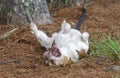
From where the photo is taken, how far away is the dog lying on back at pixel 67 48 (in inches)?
137

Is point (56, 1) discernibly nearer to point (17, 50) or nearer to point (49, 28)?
point (49, 28)

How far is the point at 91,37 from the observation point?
171 inches

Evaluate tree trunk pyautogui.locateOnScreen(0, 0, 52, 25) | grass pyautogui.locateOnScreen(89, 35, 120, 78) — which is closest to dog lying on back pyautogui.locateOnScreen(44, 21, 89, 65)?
grass pyautogui.locateOnScreen(89, 35, 120, 78)

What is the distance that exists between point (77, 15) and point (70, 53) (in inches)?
77.2

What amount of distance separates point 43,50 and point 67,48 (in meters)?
0.46

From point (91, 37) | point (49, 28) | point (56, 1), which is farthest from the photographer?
point (56, 1)

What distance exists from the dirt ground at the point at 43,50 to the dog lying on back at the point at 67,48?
0.06m

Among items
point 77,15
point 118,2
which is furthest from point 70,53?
point 118,2

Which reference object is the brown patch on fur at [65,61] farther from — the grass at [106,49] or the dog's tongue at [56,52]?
the grass at [106,49]

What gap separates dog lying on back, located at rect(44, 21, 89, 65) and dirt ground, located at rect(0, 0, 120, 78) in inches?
2.5

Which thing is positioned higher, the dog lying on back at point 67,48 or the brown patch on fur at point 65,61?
the dog lying on back at point 67,48

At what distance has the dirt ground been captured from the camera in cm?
331

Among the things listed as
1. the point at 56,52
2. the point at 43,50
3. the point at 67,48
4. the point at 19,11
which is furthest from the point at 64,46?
the point at 19,11

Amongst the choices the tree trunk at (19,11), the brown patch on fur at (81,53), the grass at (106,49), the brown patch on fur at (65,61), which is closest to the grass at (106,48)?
the grass at (106,49)
